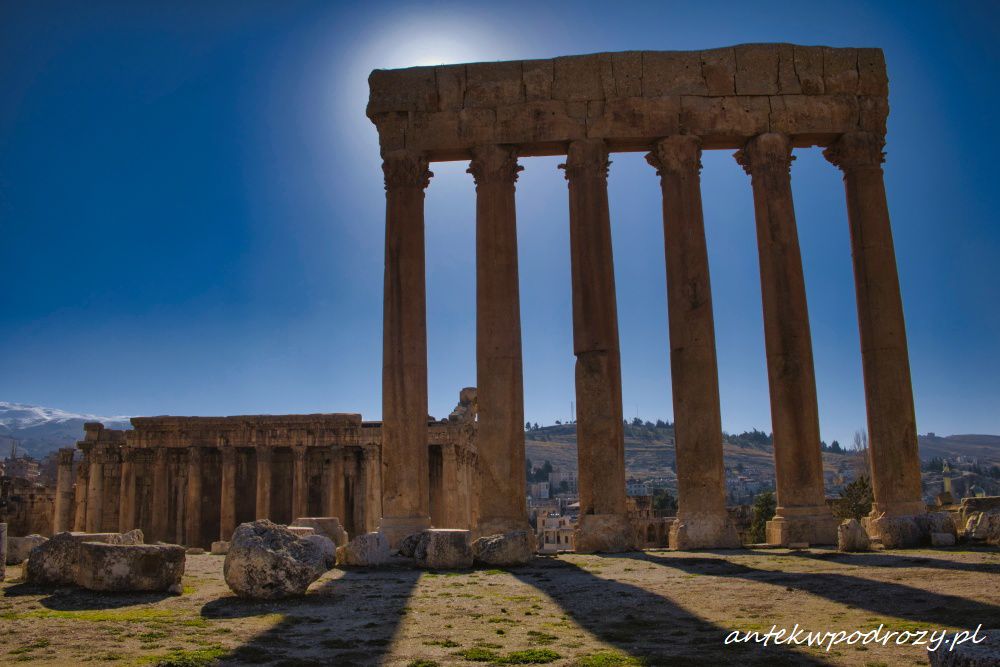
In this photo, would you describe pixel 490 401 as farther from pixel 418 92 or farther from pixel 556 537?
pixel 556 537

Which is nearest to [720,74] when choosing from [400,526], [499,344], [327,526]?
[499,344]

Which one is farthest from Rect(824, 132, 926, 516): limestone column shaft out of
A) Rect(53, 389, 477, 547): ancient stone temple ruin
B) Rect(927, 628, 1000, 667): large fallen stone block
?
Rect(53, 389, 477, 547): ancient stone temple ruin

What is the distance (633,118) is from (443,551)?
42.3 feet

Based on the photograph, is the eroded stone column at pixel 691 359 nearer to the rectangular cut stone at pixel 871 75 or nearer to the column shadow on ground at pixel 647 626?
the rectangular cut stone at pixel 871 75

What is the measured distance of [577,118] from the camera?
77.5 feet

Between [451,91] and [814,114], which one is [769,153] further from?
[451,91]

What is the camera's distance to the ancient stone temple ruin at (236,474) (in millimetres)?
40156

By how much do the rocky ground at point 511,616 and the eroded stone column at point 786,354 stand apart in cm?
574

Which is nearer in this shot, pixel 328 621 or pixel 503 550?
pixel 328 621

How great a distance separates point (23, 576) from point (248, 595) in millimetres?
4108

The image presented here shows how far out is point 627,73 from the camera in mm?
23688

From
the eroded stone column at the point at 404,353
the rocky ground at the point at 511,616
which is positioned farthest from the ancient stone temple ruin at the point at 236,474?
the rocky ground at the point at 511,616

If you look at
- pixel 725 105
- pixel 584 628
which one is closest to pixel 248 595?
pixel 584 628

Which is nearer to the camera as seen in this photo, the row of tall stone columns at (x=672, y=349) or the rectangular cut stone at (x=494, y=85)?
the row of tall stone columns at (x=672, y=349)
